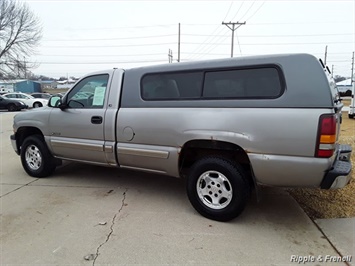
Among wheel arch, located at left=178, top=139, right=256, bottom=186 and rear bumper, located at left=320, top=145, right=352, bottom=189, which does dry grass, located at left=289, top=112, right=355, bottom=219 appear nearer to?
rear bumper, located at left=320, top=145, right=352, bottom=189

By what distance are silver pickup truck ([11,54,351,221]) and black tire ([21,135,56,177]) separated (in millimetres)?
445

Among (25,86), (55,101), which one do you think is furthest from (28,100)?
(25,86)

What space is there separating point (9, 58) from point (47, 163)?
1541 inches

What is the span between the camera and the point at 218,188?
3416 mm

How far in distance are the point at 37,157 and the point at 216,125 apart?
358 centimetres

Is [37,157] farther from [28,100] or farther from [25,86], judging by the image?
[25,86]

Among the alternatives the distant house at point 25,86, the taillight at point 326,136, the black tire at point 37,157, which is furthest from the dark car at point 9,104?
the distant house at point 25,86

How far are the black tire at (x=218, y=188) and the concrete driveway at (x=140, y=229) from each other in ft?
0.50

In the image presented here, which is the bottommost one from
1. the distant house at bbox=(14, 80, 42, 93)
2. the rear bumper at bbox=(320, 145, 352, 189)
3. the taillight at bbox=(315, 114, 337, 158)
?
the rear bumper at bbox=(320, 145, 352, 189)

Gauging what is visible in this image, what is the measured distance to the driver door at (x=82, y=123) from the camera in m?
4.27

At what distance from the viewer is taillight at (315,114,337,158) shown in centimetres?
276

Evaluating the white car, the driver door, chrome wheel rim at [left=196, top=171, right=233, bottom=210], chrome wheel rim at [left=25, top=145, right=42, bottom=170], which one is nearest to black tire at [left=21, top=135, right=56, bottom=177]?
chrome wheel rim at [left=25, top=145, right=42, bottom=170]

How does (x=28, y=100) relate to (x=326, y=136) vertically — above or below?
below

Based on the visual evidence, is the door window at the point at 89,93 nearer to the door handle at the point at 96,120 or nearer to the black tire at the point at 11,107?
the door handle at the point at 96,120
